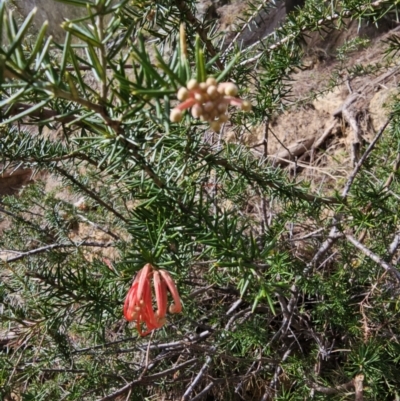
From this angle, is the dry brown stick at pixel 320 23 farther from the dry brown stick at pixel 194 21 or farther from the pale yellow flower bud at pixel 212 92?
the pale yellow flower bud at pixel 212 92

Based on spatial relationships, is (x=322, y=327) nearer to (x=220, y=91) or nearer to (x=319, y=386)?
(x=319, y=386)

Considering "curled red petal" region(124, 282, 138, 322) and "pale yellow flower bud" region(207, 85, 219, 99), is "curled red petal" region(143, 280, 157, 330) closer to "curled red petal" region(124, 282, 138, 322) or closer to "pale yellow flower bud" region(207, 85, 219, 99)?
"curled red petal" region(124, 282, 138, 322)

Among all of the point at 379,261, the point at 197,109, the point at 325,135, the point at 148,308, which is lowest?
the point at 325,135

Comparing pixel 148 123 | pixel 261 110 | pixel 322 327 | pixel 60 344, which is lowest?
pixel 322 327

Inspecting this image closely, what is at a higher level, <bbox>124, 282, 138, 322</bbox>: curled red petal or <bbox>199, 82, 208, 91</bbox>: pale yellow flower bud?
<bbox>199, 82, 208, 91</bbox>: pale yellow flower bud

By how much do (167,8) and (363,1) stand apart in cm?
25

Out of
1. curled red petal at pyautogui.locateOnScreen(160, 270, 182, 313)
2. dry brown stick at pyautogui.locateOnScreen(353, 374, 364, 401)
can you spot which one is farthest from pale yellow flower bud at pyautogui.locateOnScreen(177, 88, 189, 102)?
dry brown stick at pyautogui.locateOnScreen(353, 374, 364, 401)

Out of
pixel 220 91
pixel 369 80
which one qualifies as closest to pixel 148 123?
pixel 220 91

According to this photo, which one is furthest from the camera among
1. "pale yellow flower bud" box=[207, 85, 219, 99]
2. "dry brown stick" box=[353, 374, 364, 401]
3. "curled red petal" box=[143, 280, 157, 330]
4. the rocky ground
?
the rocky ground

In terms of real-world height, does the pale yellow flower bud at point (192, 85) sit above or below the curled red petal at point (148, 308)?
above

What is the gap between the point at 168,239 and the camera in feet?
1.56

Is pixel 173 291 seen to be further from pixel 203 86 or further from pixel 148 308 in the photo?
pixel 203 86

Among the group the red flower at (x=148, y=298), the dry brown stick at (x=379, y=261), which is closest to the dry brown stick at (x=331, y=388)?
the dry brown stick at (x=379, y=261)

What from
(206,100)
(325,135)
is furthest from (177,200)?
(325,135)
